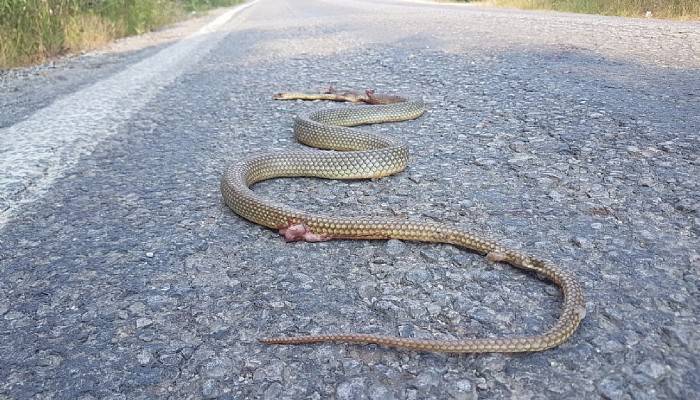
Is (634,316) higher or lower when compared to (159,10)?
lower

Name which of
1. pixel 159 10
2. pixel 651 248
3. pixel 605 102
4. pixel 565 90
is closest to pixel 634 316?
pixel 651 248

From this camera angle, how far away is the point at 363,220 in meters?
2.52

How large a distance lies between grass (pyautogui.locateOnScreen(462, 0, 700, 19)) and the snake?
35.1ft

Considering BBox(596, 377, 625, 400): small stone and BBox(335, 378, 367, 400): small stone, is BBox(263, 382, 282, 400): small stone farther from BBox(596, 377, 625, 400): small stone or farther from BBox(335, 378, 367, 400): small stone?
BBox(596, 377, 625, 400): small stone

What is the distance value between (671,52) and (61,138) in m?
6.78

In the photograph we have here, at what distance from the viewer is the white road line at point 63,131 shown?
10.0 feet

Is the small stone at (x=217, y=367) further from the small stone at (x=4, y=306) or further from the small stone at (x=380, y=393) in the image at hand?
the small stone at (x=4, y=306)

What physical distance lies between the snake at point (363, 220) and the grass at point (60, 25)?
239 inches

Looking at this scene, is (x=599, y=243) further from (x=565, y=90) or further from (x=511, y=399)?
(x=565, y=90)

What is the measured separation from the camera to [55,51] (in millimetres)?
9008

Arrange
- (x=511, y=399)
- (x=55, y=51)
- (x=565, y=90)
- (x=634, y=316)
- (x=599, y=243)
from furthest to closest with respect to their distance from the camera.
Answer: (x=55, y=51) < (x=565, y=90) < (x=599, y=243) < (x=634, y=316) < (x=511, y=399)

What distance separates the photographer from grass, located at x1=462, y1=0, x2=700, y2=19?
480 inches

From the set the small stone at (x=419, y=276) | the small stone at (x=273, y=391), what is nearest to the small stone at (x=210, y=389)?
the small stone at (x=273, y=391)

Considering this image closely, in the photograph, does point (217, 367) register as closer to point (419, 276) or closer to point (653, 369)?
point (419, 276)
